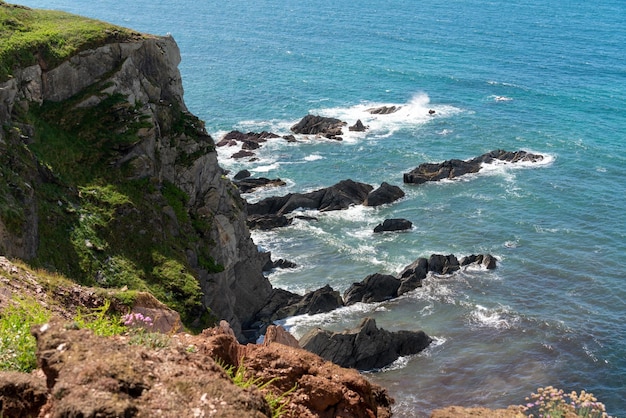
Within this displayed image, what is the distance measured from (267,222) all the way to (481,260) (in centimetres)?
1893

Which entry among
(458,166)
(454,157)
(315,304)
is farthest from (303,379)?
(454,157)

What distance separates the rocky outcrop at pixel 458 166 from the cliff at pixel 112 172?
3292 cm

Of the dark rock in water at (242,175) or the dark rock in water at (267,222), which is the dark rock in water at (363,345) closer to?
the dark rock in water at (267,222)

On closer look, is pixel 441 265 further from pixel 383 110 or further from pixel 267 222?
pixel 383 110

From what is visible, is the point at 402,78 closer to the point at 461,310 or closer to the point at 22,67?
the point at 461,310

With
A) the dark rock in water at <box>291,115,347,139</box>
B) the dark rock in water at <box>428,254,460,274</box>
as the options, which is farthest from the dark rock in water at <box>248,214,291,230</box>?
the dark rock in water at <box>291,115,347,139</box>

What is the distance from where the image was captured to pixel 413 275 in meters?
50.7

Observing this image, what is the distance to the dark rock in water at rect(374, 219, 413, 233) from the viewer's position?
59781mm

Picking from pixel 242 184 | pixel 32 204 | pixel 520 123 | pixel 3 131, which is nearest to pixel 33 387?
pixel 32 204

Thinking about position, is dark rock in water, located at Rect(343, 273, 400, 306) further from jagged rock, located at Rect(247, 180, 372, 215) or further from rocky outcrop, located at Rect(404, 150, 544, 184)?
rocky outcrop, located at Rect(404, 150, 544, 184)

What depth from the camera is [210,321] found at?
31.5m

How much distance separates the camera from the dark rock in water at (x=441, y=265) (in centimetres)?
5253

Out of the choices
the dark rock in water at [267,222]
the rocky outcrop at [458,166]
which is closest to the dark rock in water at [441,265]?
the dark rock in water at [267,222]

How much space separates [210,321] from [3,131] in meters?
12.2
